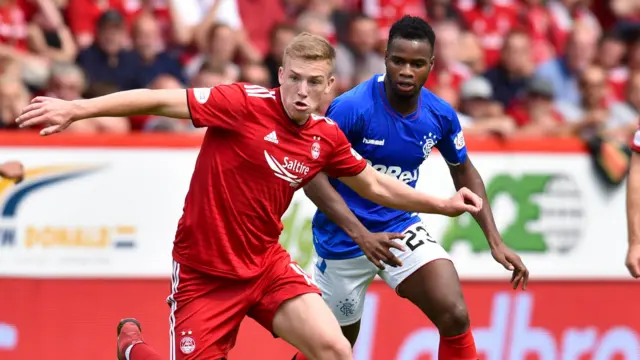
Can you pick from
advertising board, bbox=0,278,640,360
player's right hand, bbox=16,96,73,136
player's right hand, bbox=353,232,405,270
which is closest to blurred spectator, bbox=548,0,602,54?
advertising board, bbox=0,278,640,360

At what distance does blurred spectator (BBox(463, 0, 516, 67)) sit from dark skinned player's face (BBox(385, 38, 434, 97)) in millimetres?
6103

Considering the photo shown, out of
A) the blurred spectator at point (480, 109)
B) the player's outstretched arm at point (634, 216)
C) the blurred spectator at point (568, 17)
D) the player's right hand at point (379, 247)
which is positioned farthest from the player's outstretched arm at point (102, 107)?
the blurred spectator at point (568, 17)

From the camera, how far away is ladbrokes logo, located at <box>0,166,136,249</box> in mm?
8672

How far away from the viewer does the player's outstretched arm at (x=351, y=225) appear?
640cm

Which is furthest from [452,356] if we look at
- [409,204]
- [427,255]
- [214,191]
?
[214,191]

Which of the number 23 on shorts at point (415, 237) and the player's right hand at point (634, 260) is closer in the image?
the player's right hand at point (634, 260)

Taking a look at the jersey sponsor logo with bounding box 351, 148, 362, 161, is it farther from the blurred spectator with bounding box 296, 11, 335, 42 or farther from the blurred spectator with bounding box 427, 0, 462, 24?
the blurred spectator with bounding box 427, 0, 462, 24

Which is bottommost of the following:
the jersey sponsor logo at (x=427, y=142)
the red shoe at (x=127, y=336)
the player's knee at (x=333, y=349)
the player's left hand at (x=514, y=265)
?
the red shoe at (x=127, y=336)

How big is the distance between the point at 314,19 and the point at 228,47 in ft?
4.05

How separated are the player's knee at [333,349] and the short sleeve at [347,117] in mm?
1387

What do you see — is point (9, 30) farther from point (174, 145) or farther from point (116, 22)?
point (174, 145)

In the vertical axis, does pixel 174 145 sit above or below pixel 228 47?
below

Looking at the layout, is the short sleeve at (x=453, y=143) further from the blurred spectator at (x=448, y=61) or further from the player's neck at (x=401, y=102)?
the blurred spectator at (x=448, y=61)

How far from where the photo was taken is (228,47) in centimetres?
1084
